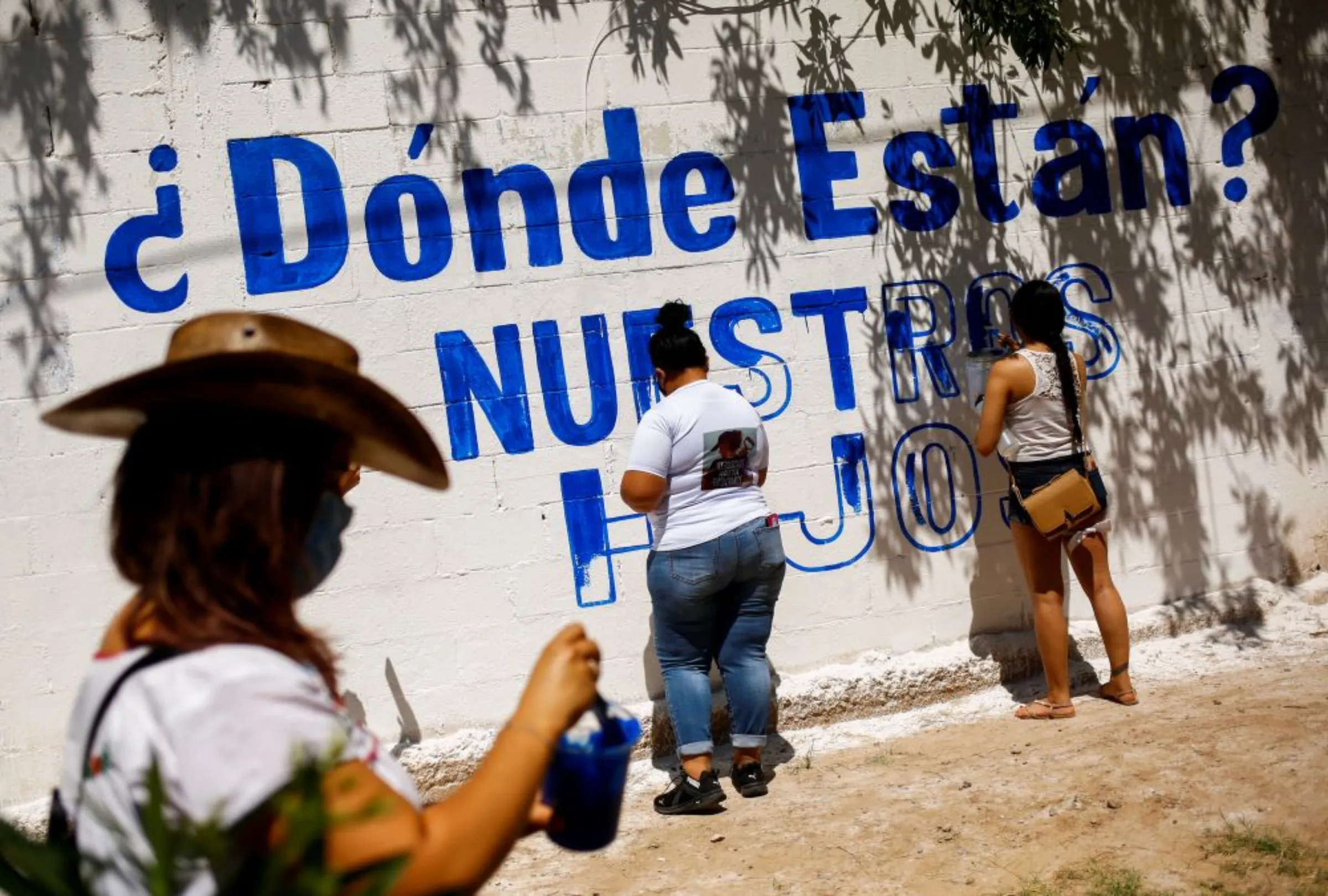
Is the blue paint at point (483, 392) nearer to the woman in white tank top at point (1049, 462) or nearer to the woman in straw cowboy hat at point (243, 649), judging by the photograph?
the woman in white tank top at point (1049, 462)

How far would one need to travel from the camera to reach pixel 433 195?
5.05 meters

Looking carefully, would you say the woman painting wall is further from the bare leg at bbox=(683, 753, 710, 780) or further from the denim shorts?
the denim shorts

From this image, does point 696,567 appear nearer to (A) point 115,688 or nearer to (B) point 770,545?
(B) point 770,545

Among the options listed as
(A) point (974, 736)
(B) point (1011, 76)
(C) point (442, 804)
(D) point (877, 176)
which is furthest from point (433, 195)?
(C) point (442, 804)

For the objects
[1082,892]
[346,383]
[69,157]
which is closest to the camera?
[346,383]

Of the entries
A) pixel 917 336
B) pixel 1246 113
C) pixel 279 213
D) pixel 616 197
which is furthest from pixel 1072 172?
pixel 279 213

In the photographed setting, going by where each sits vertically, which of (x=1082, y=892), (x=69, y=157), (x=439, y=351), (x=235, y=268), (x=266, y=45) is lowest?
(x=1082, y=892)

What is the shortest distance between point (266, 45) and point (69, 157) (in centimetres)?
83

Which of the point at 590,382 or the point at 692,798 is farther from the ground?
the point at 590,382

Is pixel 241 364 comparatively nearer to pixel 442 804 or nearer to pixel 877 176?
pixel 442 804

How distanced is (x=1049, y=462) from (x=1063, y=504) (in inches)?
7.1

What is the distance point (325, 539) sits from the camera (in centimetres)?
178

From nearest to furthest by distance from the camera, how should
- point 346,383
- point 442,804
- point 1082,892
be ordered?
point 442,804
point 346,383
point 1082,892

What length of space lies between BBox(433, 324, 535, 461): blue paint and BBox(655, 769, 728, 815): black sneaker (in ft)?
4.67
